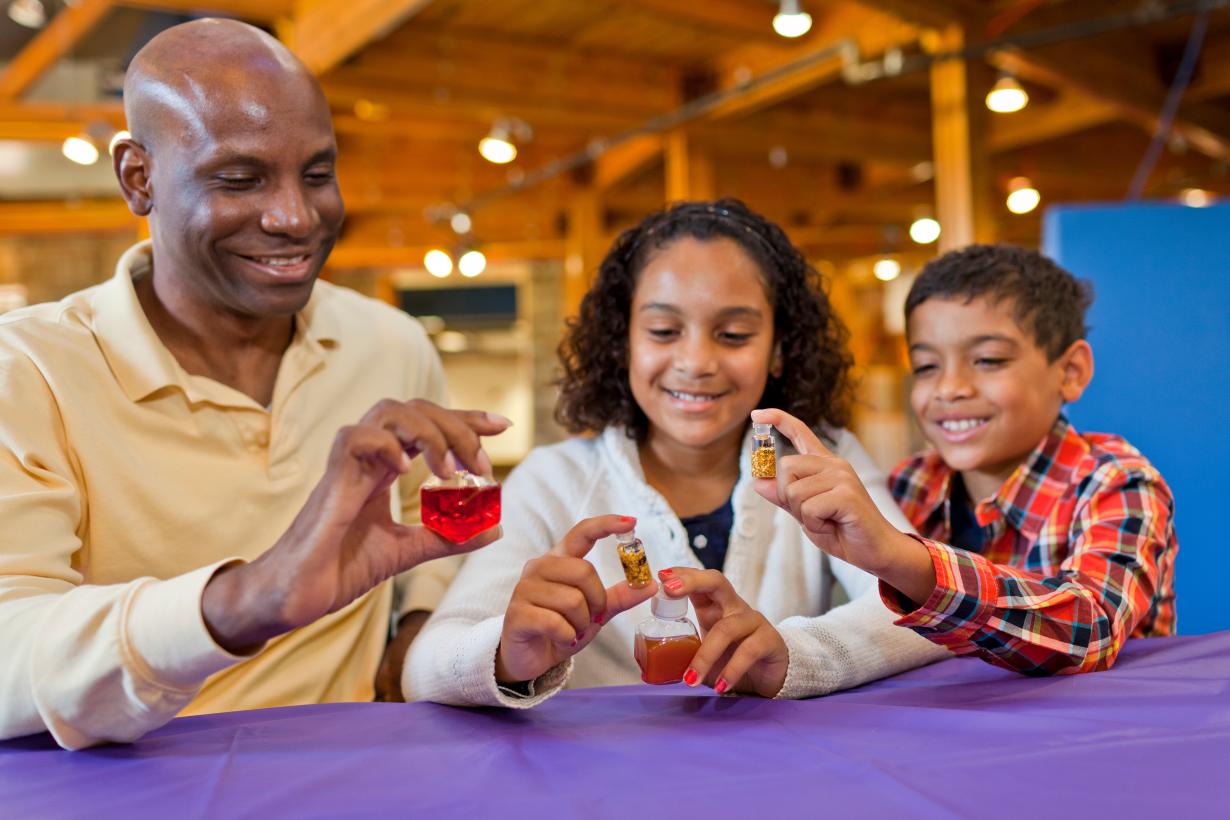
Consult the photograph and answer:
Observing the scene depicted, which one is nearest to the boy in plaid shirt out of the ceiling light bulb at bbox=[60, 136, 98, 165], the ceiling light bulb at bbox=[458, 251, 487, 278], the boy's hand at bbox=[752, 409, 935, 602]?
the boy's hand at bbox=[752, 409, 935, 602]

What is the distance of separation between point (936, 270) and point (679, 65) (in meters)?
5.63

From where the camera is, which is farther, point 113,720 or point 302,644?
point 302,644

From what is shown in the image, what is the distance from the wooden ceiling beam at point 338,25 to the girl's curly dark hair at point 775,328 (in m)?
3.33

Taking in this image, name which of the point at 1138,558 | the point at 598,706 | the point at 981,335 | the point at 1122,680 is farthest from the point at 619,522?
the point at 981,335

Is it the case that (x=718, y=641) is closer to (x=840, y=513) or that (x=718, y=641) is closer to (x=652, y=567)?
(x=840, y=513)

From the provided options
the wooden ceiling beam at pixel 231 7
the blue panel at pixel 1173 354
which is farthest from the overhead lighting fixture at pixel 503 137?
the blue panel at pixel 1173 354

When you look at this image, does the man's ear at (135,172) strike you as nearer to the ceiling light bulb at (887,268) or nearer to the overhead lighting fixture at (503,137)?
the overhead lighting fixture at (503,137)

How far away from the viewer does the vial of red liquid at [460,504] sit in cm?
113

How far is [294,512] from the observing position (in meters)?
1.71

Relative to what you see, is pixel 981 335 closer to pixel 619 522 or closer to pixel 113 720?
pixel 619 522

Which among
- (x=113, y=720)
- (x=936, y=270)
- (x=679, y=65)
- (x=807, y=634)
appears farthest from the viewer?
(x=679, y=65)

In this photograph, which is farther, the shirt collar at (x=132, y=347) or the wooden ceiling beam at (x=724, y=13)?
the wooden ceiling beam at (x=724, y=13)

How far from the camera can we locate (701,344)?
1.75 meters

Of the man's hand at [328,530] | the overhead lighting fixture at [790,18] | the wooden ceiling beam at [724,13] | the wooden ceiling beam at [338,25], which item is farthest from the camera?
the wooden ceiling beam at [724,13]
